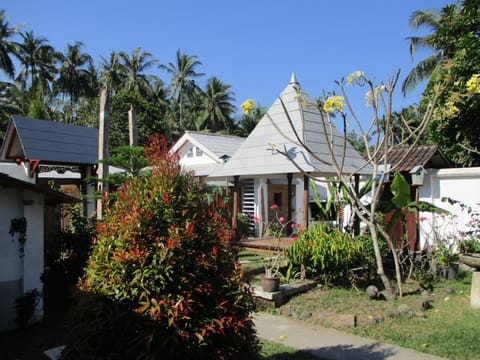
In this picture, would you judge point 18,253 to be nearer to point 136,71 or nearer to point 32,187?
point 32,187

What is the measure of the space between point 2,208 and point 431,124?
13.8 meters

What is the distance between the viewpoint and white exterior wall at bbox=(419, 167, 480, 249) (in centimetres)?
1066

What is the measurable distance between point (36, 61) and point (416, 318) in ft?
149

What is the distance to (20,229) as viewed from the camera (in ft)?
21.3

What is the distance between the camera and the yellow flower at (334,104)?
26.2 feet

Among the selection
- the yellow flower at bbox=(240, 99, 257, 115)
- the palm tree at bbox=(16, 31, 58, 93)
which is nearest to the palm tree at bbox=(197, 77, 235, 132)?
the palm tree at bbox=(16, 31, 58, 93)

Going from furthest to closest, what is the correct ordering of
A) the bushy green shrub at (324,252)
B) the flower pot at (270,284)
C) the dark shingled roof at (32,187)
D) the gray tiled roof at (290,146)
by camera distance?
the gray tiled roof at (290,146), the bushy green shrub at (324,252), the flower pot at (270,284), the dark shingled roof at (32,187)

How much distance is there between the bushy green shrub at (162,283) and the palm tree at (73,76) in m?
44.0

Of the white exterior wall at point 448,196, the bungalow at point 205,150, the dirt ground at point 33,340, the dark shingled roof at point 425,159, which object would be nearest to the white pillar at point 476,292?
the white exterior wall at point 448,196

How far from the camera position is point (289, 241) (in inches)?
403

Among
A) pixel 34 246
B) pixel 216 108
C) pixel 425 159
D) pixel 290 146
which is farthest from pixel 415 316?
pixel 216 108

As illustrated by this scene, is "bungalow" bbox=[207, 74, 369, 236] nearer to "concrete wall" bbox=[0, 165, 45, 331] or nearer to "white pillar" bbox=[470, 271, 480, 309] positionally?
"white pillar" bbox=[470, 271, 480, 309]

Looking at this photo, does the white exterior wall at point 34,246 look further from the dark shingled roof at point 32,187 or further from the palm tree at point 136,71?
the palm tree at point 136,71

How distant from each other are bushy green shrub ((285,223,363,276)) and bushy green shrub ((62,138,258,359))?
4.80 m
